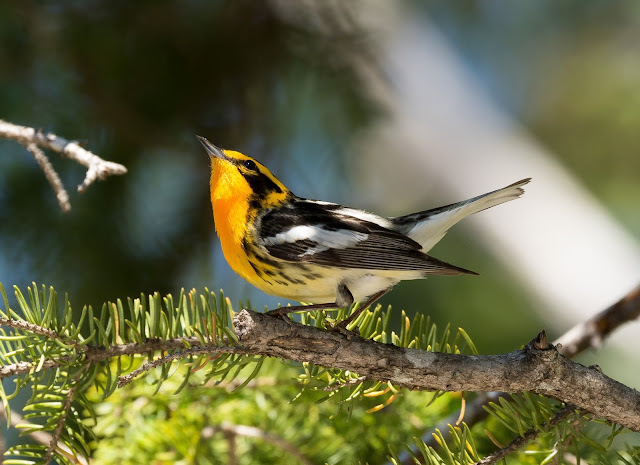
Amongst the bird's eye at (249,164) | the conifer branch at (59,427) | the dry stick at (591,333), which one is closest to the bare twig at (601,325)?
the dry stick at (591,333)

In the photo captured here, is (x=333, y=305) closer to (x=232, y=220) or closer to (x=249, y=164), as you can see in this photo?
(x=232, y=220)

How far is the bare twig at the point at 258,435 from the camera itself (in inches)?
78.3

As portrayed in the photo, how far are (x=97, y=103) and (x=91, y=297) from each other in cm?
84

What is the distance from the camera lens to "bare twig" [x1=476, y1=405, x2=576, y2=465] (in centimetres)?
154

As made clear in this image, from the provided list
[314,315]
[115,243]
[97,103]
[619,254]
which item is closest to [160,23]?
[97,103]

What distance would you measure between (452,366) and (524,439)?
0.75 ft

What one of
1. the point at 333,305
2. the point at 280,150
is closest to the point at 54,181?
the point at 333,305

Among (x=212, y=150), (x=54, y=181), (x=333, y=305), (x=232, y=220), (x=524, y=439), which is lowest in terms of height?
(x=524, y=439)

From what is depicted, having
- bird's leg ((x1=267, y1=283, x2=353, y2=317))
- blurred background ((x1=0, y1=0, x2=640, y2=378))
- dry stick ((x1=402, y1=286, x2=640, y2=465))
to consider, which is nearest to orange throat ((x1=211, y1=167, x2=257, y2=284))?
bird's leg ((x1=267, y1=283, x2=353, y2=317))

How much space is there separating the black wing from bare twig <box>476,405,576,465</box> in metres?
0.57

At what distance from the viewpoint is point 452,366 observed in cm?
162

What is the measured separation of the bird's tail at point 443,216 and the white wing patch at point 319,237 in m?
0.22

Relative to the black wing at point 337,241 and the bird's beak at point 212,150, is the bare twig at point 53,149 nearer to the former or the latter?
the black wing at point 337,241

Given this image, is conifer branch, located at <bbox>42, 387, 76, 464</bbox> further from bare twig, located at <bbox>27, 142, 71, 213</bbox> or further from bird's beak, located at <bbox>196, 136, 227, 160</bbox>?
bird's beak, located at <bbox>196, 136, 227, 160</bbox>
